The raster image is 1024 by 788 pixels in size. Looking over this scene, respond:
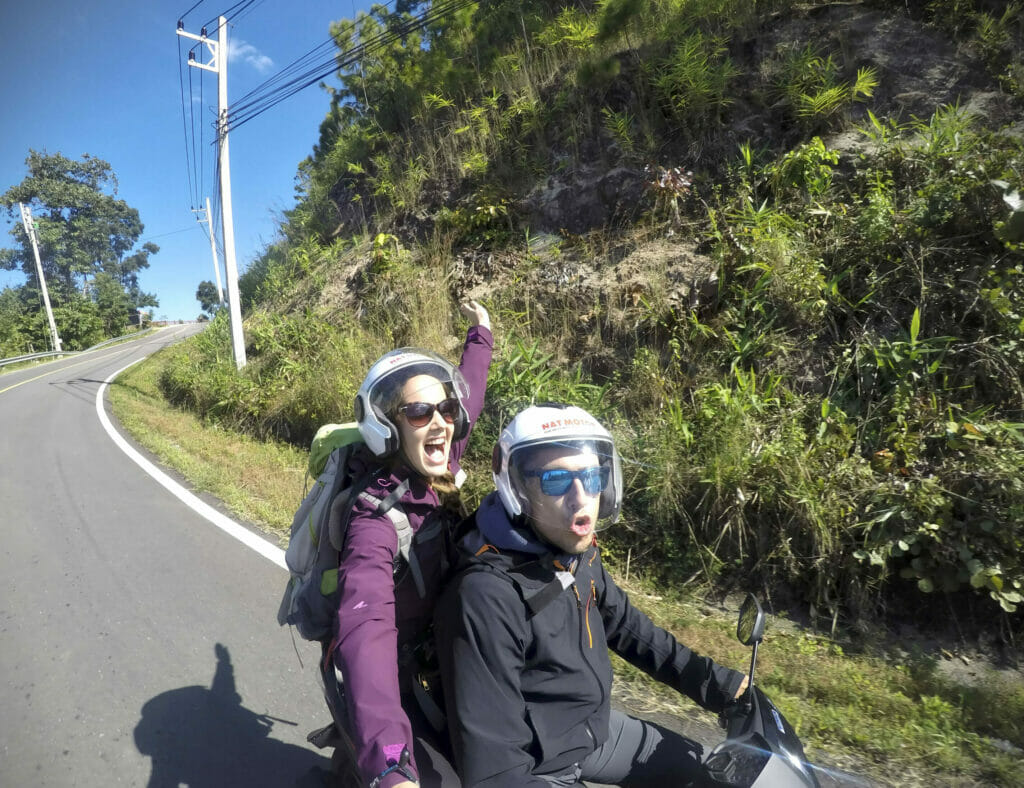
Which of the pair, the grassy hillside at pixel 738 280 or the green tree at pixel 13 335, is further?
the green tree at pixel 13 335

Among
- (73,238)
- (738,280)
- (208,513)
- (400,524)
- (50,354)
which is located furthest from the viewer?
(73,238)

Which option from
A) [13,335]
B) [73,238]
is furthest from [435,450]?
[73,238]

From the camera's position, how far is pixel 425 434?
209 cm

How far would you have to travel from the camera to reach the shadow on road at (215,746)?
8.70 ft

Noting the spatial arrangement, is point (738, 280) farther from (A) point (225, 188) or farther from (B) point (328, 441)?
(A) point (225, 188)

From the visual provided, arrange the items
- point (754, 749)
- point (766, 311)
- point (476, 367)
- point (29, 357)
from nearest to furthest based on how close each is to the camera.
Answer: point (754, 749)
point (476, 367)
point (766, 311)
point (29, 357)

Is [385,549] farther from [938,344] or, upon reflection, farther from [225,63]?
[225,63]

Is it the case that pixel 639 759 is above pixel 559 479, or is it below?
below

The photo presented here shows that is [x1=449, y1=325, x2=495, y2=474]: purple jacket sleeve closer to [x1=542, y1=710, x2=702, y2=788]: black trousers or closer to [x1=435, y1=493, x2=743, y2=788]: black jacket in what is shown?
[x1=435, y1=493, x2=743, y2=788]: black jacket

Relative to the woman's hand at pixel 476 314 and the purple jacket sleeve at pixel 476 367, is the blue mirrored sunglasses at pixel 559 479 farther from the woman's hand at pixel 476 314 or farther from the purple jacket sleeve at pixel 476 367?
the woman's hand at pixel 476 314

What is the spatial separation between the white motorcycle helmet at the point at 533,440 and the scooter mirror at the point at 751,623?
24.2 inches

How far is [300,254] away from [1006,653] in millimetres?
12169

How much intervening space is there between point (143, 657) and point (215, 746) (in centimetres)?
104

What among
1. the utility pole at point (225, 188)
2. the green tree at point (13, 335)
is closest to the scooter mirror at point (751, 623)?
the utility pole at point (225, 188)
